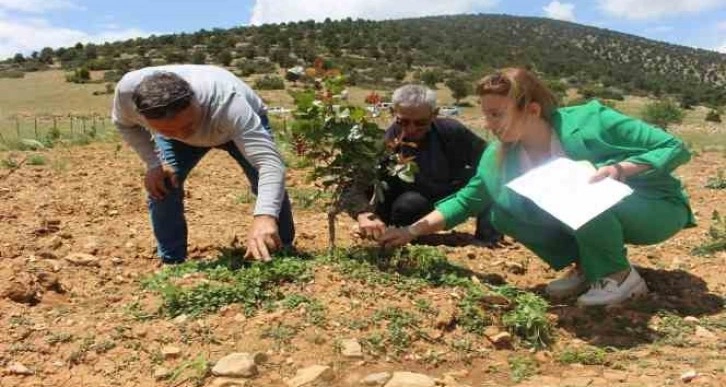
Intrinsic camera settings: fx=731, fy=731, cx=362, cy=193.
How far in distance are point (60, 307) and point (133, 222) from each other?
179 centimetres

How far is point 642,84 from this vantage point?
46719 millimetres

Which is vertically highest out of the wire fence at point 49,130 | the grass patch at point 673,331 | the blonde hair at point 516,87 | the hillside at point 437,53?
the hillside at point 437,53

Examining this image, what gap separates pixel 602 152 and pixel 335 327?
1.22 meters

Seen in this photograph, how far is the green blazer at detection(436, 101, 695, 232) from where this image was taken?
2754mm

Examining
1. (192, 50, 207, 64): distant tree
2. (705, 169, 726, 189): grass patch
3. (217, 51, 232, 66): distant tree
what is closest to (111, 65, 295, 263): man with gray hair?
Answer: (705, 169, 726, 189): grass patch

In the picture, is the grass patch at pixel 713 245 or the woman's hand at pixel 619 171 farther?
the grass patch at pixel 713 245

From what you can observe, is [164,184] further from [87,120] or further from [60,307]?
[87,120]

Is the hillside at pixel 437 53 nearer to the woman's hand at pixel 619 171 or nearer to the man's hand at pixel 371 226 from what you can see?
the man's hand at pixel 371 226

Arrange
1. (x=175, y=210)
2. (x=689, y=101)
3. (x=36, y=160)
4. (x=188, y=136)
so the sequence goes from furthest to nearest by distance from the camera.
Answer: (x=689, y=101)
(x=36, y=160)
(x=175, y=210)
(x=188, y=136)

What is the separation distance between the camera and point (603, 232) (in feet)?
9.11

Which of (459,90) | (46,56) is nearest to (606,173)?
(459,90)

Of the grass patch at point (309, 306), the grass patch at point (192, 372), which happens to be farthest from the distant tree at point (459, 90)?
the grass patch at point (192, 372)

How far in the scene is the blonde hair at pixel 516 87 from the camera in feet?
8.76

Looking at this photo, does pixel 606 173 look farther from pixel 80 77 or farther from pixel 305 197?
pixel 80 77
